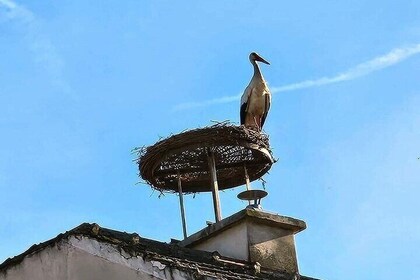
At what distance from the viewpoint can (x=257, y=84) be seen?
12938 mm

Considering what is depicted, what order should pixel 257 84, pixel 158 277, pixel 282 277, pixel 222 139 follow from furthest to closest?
1. pixel 257 84
2. pixel 222 139
3. pixel 282 277
4. pixel 158 277

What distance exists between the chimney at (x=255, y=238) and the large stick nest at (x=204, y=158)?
4.05 ft

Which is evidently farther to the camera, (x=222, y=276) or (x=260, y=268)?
(x=260, y=268)

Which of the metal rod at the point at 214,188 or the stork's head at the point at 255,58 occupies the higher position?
the stork's head at the point at 255,58

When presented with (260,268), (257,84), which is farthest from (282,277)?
(257,84)

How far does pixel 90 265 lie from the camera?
23.6 feet

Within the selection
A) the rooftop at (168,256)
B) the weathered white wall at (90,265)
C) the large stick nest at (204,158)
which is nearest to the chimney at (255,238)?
the rooftop at (168,256)

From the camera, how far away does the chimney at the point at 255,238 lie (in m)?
8.74

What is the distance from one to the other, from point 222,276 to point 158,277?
77 cm

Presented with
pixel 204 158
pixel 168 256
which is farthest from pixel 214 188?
pixel 168 256

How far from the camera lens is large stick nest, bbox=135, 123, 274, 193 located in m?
10.0

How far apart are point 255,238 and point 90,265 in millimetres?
2016

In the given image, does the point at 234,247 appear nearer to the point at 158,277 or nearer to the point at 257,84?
the point at 158,277

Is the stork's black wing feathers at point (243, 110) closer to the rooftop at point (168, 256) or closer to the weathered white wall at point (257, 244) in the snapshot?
the weathered white wall at point (257, 244)
